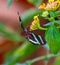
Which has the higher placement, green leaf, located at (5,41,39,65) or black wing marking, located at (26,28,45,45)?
black wing marking, located at (26,28,45,45)

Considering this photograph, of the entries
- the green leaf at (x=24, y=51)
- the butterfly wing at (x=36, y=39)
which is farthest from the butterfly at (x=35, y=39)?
the green leaf at (x=24, y=51)

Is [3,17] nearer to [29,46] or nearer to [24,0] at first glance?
[24,0]

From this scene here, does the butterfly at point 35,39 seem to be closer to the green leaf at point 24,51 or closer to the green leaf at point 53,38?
the green leaf at point 53,38

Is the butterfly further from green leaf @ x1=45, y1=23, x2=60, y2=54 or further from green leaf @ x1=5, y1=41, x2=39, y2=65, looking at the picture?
green leaf @ x1=5, y1=41, x2=39, y2=65

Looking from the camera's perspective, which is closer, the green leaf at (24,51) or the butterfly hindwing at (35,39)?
the butterfly hindwing at (35,39)

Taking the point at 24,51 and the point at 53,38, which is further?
the point at 24,51

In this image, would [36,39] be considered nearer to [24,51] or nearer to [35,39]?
[35,39]

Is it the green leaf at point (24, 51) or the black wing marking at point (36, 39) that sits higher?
the black wing marking at point (36, 39)

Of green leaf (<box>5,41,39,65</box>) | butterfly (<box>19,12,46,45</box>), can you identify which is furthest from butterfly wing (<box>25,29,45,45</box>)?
green leaf (<box>5,41,39,65</box>)

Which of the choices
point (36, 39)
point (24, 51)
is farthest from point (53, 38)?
point (24, 51)

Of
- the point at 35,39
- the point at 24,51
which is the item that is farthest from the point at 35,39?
the point at 24,51

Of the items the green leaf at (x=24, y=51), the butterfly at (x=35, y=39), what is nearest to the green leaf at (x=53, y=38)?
the butterfly at (x=35, y=39)

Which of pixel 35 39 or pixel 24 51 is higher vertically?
pixel 35 39

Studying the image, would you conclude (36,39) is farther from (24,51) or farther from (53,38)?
(24,51)
